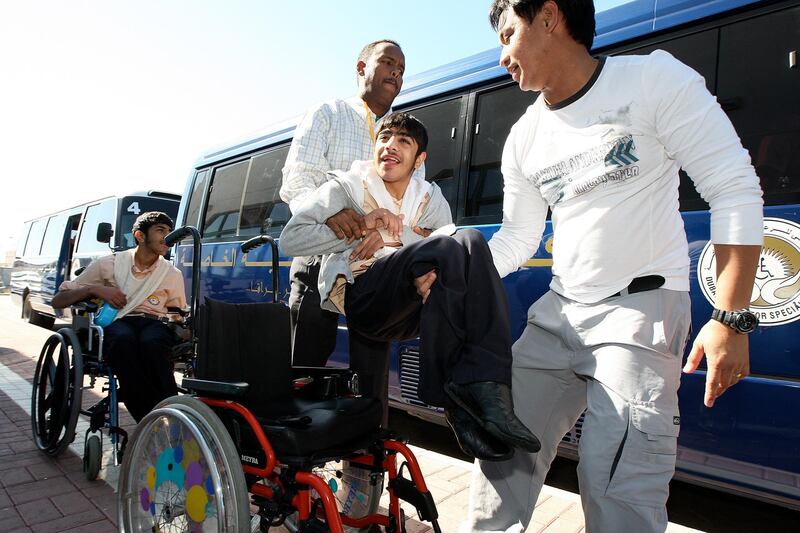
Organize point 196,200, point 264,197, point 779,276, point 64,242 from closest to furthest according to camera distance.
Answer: point 779,276, point 264,197, point 196,200, point 64,242

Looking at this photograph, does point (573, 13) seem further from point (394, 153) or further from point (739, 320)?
point (739, 320)

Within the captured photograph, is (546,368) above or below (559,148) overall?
below

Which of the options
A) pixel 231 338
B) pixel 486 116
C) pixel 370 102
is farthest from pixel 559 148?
pixel 486 116

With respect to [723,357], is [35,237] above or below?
above

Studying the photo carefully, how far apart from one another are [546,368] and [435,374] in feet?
1.14

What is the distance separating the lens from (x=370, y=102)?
94.5 inches

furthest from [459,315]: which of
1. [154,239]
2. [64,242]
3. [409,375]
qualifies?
[64,242]

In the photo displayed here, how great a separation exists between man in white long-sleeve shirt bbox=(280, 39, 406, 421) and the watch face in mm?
1386

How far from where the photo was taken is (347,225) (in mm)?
1828

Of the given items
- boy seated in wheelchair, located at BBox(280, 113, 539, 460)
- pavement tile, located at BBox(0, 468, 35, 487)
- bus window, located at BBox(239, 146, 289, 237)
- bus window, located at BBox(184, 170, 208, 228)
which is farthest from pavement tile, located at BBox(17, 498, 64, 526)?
bus window, located at BBox(184, 170, 208, 228)

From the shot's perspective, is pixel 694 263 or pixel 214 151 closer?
pixel 694 263

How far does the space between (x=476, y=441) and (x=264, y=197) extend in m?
4.30

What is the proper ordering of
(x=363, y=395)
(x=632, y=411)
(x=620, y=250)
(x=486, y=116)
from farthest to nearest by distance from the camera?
(x=486, y=116)
(x=363, y=395)
(x=620, y=250)
(x=632, y=411)

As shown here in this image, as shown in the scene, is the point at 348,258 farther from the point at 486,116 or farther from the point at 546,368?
the point at 486,116
